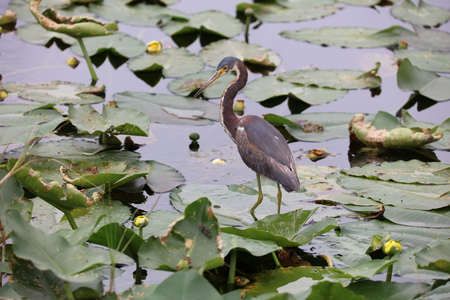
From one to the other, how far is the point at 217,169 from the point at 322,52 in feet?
8.98

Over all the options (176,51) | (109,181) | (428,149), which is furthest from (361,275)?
(176,51)

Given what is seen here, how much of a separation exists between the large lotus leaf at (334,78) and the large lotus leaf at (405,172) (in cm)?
145

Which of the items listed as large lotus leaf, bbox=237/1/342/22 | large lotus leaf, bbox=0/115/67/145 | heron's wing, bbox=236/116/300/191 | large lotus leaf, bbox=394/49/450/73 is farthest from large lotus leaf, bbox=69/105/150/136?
large lotus leaf, bbox=237/1/342/22

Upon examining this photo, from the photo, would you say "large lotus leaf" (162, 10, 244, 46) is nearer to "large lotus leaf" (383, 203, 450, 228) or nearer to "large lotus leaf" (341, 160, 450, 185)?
"large lotus leaf" (341, 160, 450, 185)

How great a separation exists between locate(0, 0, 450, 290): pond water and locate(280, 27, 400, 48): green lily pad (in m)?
0.11

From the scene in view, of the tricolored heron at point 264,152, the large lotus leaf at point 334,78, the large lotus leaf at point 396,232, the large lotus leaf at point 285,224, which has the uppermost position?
the tricolored heron at point 264,152

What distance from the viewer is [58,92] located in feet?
16.5

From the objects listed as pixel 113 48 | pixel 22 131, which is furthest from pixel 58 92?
pixel 22 131

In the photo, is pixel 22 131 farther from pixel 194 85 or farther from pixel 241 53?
pixel 241 53

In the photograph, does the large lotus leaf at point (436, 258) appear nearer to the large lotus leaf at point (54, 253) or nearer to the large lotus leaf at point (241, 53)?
the large lotus leaf at point (54, 253)

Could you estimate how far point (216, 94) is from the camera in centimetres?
529

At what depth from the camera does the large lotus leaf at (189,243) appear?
2637mm

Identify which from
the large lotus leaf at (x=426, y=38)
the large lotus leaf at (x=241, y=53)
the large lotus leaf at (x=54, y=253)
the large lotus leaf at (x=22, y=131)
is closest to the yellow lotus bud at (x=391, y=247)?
the large lotus leaf at (x=54, y=253)

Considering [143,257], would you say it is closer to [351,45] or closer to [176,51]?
[176,51]
